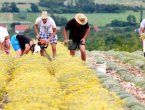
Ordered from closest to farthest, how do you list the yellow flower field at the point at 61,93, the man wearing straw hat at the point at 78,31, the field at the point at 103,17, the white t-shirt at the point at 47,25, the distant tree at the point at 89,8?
the yellow flower field at the point at 61,93 < the man wearing straw hat at the point at 78,31 < the white t-shirt at the point at 47,25 < the field at the point at 103,17 < the distant tree at the point at 89,8

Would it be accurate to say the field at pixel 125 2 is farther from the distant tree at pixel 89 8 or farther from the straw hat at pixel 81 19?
the straw hat at pixel 81 19

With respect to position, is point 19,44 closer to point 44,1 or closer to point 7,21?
point 7,21

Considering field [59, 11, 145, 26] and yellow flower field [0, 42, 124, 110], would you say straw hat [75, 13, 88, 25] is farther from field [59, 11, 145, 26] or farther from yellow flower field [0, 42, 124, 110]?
field [59, 11, 145, 26]

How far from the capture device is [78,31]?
424 inches

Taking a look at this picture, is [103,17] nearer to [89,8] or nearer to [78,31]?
[89,8]

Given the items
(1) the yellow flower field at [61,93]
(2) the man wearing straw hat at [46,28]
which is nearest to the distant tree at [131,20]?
(2) the man wearing straw hat at [46,28]

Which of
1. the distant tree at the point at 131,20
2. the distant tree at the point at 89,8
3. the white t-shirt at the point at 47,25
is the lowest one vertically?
the distant tree at the point at 131,20

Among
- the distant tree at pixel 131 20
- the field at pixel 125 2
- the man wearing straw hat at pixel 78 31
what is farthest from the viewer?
the field at pixel 125 2

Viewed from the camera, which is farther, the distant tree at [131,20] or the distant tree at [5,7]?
the distant tree at [131,20]

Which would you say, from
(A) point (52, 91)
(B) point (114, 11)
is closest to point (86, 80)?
(A) point (52, 91)

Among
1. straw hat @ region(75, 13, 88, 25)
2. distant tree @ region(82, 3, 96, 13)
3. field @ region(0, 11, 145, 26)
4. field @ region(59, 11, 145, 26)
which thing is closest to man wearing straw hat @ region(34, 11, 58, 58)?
straw hat @ region(75, 13, 88, 25)

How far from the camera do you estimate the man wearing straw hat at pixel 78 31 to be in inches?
413

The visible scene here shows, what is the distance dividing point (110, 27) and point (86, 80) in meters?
69.1

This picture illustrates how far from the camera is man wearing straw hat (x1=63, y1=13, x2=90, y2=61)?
10492mm
